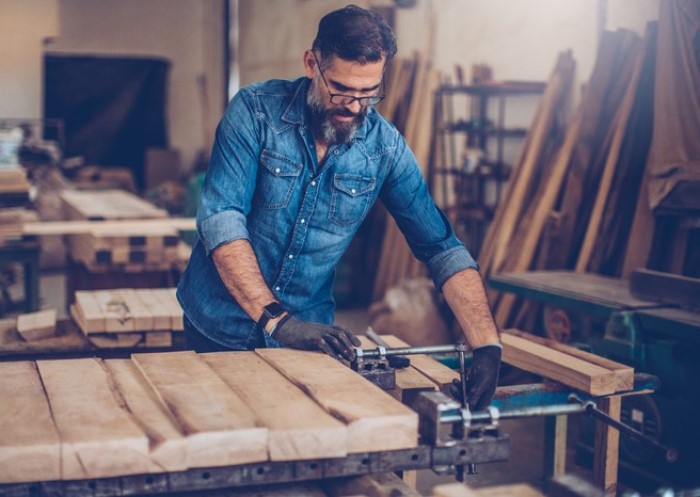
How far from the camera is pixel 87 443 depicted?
1631 mm

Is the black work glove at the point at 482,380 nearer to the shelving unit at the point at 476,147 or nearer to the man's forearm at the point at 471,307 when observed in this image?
the man's forearm at the point at 471,307

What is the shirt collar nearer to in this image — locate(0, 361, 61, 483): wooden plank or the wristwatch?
the wristwatch

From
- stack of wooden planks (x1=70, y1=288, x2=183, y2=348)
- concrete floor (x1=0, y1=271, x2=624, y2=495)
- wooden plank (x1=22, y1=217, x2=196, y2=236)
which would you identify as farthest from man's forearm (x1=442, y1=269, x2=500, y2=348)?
wooden plank (x1=22, y1=217, x2=196, y2=236)

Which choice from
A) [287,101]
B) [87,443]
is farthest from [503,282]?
[87,443]

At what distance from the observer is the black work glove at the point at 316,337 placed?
89.0 inches

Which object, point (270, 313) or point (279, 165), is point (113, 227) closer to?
point (279, 165)

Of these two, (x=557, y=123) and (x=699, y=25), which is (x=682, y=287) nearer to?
(x=699, y=25)

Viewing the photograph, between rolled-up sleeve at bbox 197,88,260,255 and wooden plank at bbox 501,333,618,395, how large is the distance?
3.13 feet

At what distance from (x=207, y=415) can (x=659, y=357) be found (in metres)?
2.53

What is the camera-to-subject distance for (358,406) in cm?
183

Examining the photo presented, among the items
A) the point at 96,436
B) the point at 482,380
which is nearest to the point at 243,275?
the point at 482,380

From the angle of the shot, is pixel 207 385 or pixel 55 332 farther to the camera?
A: pixel 55 332

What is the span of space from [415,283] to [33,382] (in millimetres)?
4467

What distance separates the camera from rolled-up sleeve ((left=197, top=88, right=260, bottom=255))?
246 centimetres
